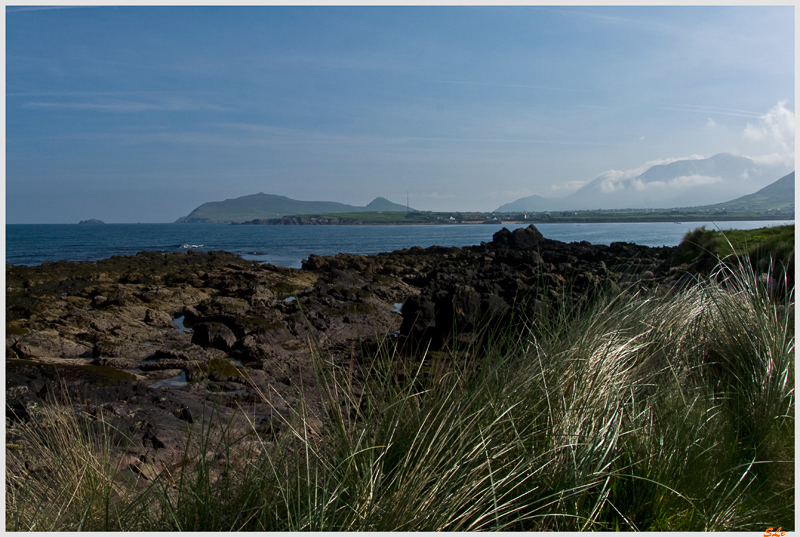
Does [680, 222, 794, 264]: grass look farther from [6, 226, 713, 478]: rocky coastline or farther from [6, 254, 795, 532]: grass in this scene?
[6, 254, 795, 532]: grass

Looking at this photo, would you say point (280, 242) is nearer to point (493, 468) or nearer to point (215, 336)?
point (215, 336)

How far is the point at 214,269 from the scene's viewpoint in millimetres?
23906

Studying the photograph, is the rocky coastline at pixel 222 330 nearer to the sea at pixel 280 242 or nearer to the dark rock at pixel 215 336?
the dark rock at pixel 215 336

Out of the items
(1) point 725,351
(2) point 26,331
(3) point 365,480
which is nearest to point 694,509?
(3) point 365,480

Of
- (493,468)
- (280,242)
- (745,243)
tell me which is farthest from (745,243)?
(280,242)

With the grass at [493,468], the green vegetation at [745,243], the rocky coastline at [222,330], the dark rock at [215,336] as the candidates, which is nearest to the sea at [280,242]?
the green vegetation at [745,243]

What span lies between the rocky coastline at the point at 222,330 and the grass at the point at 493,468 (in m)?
0.34

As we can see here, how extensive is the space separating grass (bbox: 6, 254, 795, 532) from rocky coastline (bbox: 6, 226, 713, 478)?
34 cm

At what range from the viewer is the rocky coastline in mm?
5745

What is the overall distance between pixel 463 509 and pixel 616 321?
2.65 meters

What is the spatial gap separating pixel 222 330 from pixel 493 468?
9.10 metres

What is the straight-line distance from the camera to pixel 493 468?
2674 millimetres

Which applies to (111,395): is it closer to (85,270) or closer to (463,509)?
(463,509)

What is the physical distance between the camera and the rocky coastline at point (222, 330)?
5.75 meters
